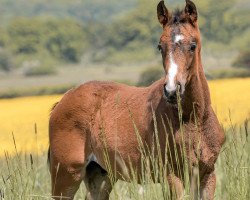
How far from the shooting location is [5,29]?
151ft

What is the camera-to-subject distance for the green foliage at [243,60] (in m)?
35.3

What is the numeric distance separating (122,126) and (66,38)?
37981mm

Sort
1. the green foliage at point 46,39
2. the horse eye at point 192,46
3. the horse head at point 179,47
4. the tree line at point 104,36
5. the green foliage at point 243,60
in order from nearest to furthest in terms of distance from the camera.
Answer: the horse head at point 179,47 < the horse eye at point 192,46 < the green foliage at point 243,60 < the tree line at point 104,36 < the green foliage at point 46,39

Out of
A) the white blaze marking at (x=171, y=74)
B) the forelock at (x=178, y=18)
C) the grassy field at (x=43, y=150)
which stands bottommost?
the grassy field at (x=43, y=150)

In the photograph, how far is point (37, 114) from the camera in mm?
24234

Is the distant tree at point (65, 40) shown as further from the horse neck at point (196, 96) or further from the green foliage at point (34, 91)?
the horse neck at point (196, 96)

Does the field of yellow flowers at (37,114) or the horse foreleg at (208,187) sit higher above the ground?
the field of yellow flowers at (37,114)

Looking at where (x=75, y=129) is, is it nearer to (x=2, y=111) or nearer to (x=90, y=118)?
(x=90, y=118)

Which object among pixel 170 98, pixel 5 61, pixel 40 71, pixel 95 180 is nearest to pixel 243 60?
pixel 40 71

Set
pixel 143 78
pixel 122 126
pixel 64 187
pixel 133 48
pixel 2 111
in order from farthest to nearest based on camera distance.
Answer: pixel 133 48 < pixel 143 78 < pixel 2 111 < pixel 64 187 < pixel 122 126

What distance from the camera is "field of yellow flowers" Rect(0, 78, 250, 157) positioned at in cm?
1905

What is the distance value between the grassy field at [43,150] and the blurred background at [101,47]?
9217mm

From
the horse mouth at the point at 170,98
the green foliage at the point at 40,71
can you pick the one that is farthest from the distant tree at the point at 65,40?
the horse mouth at the point at 170,98

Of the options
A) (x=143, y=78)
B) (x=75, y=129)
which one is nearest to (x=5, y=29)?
(x=143, y=78)
